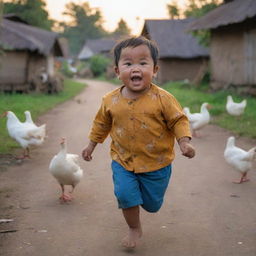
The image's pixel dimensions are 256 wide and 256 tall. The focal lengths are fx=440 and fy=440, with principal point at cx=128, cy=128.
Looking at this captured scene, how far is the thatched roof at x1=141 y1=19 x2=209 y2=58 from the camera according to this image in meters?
27.2

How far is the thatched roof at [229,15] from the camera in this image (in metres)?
15.5

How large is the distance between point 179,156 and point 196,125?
200cm

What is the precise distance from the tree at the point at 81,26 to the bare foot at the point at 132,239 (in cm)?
8522

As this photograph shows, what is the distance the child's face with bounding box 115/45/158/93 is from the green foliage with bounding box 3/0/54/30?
30374mm

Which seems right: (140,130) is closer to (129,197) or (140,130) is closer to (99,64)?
(129,197)

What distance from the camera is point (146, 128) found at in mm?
3605

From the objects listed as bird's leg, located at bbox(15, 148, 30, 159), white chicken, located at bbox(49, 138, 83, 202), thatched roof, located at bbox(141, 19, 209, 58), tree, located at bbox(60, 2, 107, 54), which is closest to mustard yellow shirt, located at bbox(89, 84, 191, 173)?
white chicken, located at bbox(49, 138, 83, 202)

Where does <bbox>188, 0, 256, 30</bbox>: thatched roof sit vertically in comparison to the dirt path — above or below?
above

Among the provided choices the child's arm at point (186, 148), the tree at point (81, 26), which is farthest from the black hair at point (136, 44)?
the tree at point (81, 26)

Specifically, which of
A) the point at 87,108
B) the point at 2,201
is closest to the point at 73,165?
the point at 2,201

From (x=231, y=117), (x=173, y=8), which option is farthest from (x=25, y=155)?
(x=173, y=8)

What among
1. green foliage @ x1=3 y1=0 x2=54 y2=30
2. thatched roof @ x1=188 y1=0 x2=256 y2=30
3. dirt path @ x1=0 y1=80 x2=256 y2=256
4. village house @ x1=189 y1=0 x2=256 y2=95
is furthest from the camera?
green foliage @ x1=3 y1=0 x2=54 y2=30

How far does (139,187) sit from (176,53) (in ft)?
Result: 78.9

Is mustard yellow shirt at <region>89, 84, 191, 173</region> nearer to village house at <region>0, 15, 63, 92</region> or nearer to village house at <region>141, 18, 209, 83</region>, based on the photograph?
village house at <region>0, 15, 63, 92</region>
